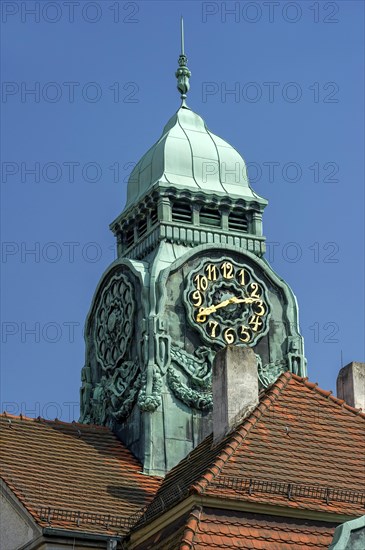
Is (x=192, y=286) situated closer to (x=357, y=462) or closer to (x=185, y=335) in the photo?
(x=185, y=335)

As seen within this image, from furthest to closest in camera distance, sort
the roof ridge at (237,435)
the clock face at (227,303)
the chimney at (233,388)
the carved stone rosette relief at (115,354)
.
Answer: the clock face at (227,303) < the carved stone rosette relief at (115,354) < the chimney at (233,388) < the roof ridge at (237,435)

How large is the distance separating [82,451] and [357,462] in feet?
29.0

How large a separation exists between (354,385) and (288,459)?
4326 millimetres

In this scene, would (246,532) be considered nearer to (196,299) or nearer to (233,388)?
(233,388)

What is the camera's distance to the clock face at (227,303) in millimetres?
48719

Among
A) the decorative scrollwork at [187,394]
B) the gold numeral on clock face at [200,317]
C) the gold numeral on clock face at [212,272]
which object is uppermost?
the gold numeral on clock face at [212,272]

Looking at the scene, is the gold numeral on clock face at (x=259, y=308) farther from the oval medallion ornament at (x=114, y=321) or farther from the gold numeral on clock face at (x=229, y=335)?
the oval medallion ornament at (x=114, y=321)

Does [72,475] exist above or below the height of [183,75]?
below

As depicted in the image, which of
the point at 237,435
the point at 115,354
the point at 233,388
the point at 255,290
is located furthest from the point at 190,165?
the point at 237,435

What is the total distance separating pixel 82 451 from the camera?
4541 centimetres

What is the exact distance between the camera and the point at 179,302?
48.7m

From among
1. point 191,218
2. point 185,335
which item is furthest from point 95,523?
point 191,218

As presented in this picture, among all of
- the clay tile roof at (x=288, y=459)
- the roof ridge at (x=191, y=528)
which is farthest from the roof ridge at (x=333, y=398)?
the roof ridge at (x=191, y=528)

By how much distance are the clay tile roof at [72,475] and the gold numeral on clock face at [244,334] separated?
4.33 meters
